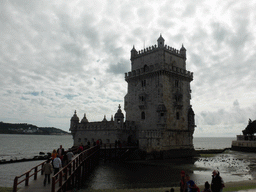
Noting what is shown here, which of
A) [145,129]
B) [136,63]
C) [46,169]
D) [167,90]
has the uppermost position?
[136,63]

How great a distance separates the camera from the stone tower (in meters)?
40.9

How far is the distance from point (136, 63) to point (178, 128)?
16.3 m

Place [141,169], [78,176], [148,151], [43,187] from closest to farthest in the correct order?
[43,187] < [78,176] < [141,169] < [148,151]

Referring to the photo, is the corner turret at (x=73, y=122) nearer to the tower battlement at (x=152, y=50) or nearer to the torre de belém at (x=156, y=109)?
the torre de belém at (x=156, y=109)

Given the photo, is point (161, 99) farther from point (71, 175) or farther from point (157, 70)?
point (71, 175)

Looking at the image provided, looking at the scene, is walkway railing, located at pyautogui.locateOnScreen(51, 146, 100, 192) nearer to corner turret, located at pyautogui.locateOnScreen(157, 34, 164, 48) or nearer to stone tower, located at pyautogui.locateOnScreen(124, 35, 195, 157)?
stone tower, located at pyautogui.locateOnScreen(124, 35, 195, 157)

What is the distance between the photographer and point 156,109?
42094mm

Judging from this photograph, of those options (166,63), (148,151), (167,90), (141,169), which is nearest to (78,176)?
(141,169)

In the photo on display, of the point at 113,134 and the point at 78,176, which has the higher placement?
the point at 113,134

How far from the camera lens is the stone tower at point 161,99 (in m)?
40.9

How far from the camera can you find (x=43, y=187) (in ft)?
47.8

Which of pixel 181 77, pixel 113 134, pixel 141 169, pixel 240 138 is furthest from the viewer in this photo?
pixel 240 138

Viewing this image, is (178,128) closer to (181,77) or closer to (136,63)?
(181,77)


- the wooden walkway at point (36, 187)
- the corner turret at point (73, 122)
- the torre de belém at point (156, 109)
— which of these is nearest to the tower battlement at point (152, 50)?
the torre de belém at point (156, 109)
